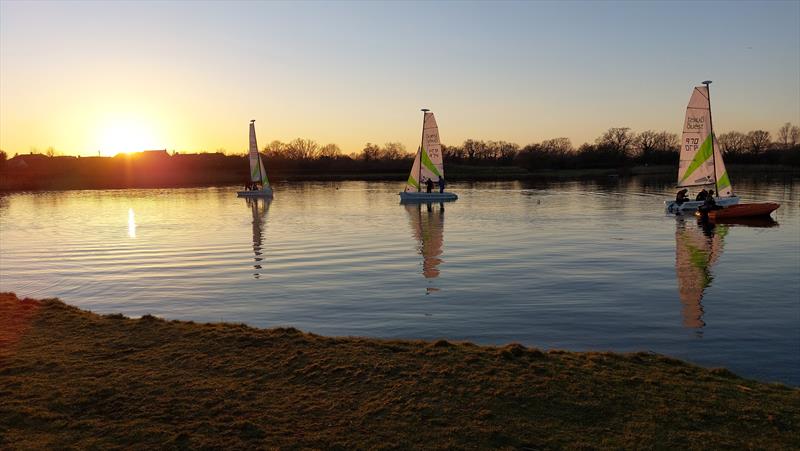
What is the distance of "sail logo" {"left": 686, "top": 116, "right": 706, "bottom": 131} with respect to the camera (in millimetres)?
39391

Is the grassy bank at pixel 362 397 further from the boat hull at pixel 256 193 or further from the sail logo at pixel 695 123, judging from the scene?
the boat hull at pixel 256 193

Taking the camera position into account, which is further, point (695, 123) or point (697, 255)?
point (695, 123)

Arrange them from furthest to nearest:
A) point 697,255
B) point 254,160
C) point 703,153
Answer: point 254,160 < point 703,153 < point 697,255

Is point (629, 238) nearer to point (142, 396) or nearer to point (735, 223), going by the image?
point (735, 223)

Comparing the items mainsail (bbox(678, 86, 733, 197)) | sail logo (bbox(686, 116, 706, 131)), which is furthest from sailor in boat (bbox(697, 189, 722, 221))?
sail logo (bbox(686, 116, 706, 131))

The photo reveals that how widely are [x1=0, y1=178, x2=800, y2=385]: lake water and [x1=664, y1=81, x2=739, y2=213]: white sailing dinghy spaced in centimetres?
459

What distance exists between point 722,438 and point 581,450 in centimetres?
152

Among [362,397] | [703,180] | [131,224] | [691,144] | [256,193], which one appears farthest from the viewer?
[256,193]

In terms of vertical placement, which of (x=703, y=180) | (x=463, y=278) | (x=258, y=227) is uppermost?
(x=703, y=180)

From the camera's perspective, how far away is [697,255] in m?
22.1

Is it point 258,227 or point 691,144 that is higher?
point 691,144

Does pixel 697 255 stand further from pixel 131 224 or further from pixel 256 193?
pixel 256 193

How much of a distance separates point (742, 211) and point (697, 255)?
14277 mm

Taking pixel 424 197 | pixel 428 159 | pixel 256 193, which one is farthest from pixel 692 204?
pixel 256 193
